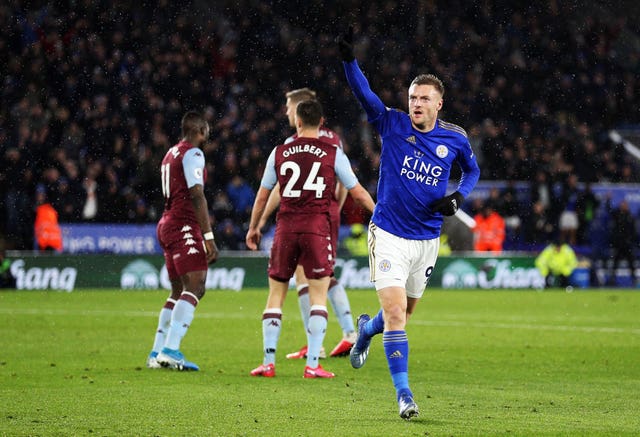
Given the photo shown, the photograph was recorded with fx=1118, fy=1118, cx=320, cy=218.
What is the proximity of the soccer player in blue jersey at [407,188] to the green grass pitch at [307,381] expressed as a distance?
88cm

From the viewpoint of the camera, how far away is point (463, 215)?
27.0 meters

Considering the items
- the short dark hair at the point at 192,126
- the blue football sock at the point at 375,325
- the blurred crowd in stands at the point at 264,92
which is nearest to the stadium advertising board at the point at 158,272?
the blurred crowd in stands at the point at 264,92

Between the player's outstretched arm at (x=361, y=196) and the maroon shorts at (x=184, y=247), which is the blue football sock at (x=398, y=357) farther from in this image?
the maroon shorts at (x=184, y=247)

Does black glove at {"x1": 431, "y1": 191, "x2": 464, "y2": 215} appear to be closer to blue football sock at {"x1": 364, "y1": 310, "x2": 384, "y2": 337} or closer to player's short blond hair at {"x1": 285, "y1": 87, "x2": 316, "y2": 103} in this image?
blue football sock at {"x1": 364, "y1": 310, "x2": 384, "y2": 337}

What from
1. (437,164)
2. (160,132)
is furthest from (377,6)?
(437,164)

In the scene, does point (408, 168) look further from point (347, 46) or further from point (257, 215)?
point (257, 215)

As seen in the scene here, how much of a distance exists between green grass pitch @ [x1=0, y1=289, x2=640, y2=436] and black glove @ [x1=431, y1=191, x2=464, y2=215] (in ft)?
4.40

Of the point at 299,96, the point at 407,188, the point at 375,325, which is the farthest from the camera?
the point at 299,96

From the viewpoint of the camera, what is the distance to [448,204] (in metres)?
7.49

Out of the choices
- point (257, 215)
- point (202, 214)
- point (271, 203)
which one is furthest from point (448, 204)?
point (271, 203)

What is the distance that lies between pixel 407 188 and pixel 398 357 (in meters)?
1.19

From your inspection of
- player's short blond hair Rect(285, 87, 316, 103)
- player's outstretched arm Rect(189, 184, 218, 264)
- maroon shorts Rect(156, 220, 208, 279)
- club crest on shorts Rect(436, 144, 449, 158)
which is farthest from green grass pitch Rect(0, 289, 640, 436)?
player's short blond hair Rect(285, 87, 316, 103)

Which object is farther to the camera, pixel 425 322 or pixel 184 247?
pixel 425 322

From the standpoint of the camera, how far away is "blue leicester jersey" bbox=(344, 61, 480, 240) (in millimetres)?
7715
